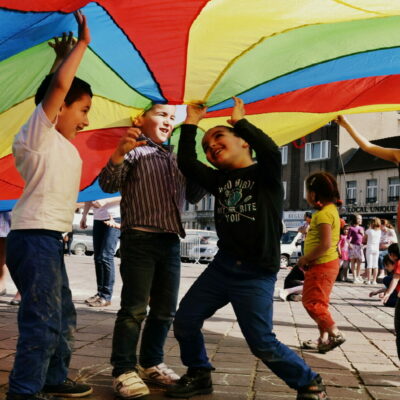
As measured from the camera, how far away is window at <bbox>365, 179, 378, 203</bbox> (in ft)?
127

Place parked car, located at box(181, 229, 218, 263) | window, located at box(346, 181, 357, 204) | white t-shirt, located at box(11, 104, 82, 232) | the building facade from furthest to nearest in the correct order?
window, located at box(346, 181, 357, 204) → the building facade → parked car, located at box(181, 229, 218, 263) → white t-shirt, located at box(11, 104, 82, 232)

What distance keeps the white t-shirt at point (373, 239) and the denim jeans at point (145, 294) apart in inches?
493

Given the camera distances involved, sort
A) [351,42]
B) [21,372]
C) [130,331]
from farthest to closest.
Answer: [351,42] < [130,331] < [21,372]

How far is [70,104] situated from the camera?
2865 mm

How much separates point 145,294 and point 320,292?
209 centimetres

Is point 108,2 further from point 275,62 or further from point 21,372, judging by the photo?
point 21,372

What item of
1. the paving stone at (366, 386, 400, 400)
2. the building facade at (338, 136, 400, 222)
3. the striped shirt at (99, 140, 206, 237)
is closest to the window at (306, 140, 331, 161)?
the building facade at (338, 136, 400, 222)

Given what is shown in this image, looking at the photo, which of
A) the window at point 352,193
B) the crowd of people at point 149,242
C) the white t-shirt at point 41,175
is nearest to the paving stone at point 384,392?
the crowd of people at point 149,242

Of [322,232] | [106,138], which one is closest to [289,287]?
[322,232]

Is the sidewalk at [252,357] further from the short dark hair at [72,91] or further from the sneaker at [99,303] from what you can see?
the short dark hair at [72,91]

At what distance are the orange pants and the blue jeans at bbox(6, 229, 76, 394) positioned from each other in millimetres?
2679

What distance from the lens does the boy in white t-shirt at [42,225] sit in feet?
8.28

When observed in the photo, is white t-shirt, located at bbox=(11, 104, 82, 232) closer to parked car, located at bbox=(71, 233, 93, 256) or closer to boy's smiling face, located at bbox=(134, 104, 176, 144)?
boy's smiling face, located at bbox=(134, 104, 176, 144)

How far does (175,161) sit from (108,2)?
1.04m
